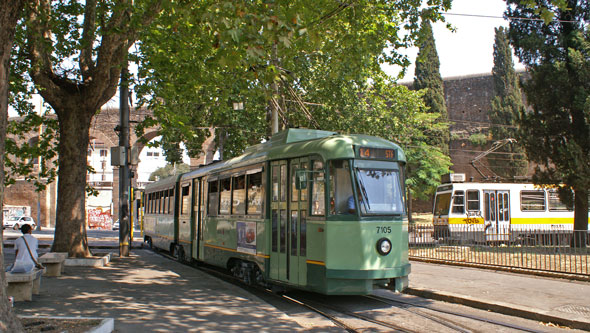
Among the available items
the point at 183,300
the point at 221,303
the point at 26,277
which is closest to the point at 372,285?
the point at 221,303

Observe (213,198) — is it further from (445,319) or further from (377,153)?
(445,319)

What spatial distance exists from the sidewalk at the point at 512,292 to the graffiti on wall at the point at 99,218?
4214cm

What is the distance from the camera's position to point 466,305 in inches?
Result: 382

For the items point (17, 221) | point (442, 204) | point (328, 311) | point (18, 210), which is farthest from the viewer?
point (18, 210)

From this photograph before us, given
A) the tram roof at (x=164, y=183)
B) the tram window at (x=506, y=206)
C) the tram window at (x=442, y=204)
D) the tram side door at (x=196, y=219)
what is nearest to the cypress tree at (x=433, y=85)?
the tram window at (x=442, y=204)

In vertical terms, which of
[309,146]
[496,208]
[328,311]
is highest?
[309,146]

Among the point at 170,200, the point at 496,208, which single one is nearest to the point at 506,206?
the point at 496,208

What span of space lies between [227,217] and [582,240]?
8.82m

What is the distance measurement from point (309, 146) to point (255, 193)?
6.39 feet

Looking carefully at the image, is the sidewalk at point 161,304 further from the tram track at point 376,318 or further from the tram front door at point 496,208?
the tram front door at point 496,208

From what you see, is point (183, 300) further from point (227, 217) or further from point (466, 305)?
point (466, 305)

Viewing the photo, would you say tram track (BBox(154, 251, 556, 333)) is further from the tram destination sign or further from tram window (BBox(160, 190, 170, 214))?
tram window (BBox(160, 190, 170, 214))

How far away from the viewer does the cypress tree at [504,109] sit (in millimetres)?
44562

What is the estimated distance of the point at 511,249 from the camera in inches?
605
